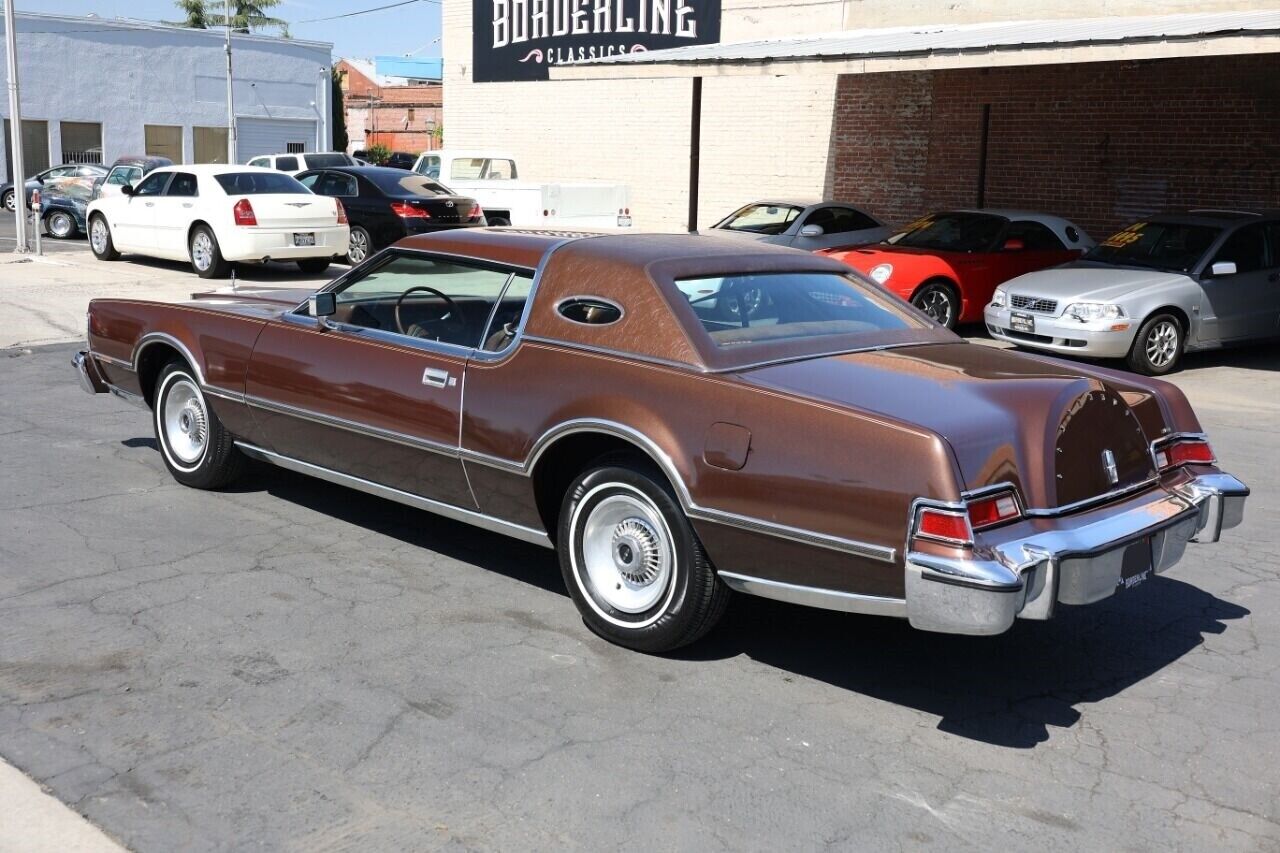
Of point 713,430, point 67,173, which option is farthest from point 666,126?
point 713,430

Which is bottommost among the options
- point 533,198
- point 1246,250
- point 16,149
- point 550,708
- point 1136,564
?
point 550,708

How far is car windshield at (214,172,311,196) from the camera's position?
17641 mm

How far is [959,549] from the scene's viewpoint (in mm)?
4113

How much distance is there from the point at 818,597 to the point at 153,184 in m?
16.5

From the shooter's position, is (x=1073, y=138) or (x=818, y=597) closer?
(x=818, y=597)

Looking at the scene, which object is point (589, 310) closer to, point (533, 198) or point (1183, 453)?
point (1183, 453)

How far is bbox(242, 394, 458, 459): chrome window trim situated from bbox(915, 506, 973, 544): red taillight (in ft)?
6.91

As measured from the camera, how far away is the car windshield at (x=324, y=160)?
29.7 meters

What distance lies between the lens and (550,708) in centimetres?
450

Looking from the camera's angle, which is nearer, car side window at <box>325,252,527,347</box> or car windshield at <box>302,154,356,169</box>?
car side window at <box>325,252,527,347</box>

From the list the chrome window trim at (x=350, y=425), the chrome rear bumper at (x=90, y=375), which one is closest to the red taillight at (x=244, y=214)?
the chrome rear bumper at (x=90, y=375)

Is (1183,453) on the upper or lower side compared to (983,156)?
lower

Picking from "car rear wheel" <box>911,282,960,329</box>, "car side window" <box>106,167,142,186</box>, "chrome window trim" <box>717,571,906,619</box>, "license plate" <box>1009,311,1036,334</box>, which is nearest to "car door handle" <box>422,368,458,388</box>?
"chrome window trim" <box>717,571,906,619</box>

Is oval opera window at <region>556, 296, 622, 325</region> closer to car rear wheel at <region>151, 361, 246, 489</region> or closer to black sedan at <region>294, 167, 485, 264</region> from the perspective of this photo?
car rear wheel at <region>151, 361, 246, 489</region>
